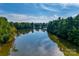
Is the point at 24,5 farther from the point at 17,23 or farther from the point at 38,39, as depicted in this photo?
the point at 38,39

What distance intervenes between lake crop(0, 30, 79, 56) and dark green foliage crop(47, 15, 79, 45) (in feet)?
0.18

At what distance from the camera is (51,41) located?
2053 mm

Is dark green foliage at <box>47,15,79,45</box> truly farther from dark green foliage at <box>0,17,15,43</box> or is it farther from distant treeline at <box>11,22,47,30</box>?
dark green foliage at <box>0,17,15,43</box>

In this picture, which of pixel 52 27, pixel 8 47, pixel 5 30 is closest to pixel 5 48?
pixel 8 47

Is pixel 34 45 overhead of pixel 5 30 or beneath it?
beneath

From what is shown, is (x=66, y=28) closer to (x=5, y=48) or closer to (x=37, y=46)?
(x=37, y=46)

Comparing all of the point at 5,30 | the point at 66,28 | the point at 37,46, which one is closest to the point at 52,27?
the point at 66,28

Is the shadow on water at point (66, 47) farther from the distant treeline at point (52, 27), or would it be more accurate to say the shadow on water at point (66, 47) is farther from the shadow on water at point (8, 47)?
the shadow on water at point (8, 47)

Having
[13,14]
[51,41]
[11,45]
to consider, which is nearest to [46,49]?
[51,41]

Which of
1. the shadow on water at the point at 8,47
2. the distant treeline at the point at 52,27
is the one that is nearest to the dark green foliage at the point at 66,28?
the distant treeline at the point at 52,27

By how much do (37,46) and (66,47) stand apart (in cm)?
28

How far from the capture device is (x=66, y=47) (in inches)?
79.0

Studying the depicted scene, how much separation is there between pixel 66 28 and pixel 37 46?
0.33 metres

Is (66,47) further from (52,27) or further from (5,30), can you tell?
(5,30)
